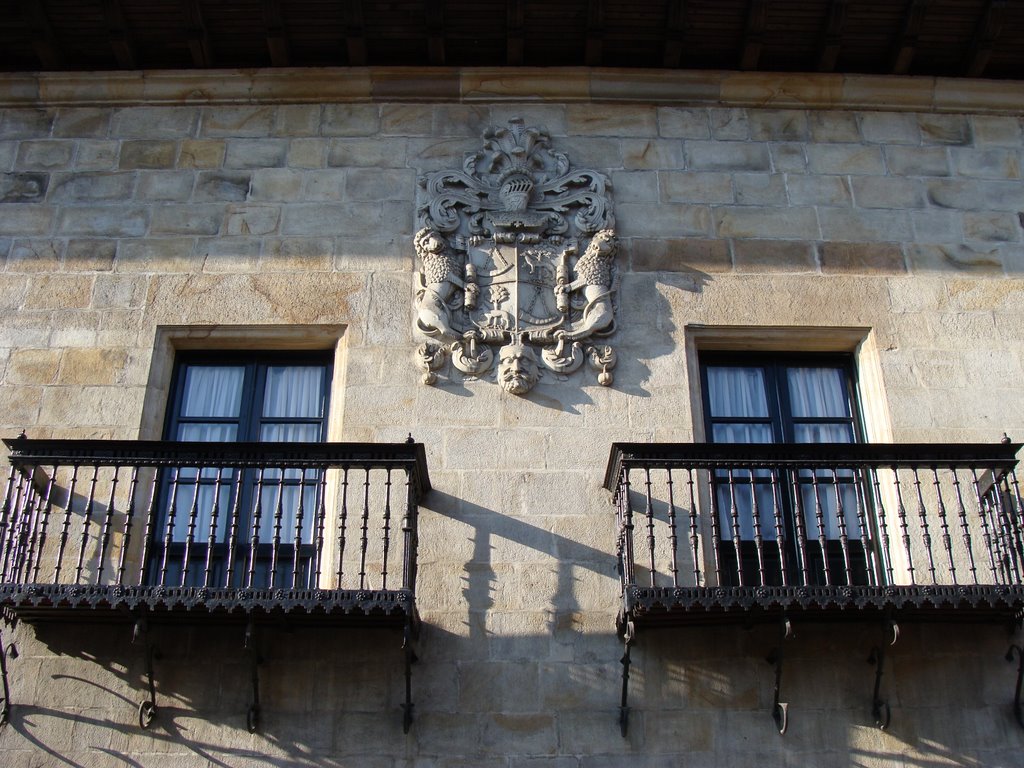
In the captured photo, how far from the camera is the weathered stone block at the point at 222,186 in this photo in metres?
10.5

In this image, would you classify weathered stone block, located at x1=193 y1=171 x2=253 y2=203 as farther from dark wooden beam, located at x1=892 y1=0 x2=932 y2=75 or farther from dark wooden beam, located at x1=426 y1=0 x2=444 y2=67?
dark wooden beam, located at x1=892 y1=0 x2=932 y2=75

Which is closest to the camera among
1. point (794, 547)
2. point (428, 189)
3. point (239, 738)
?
point (239, 738)

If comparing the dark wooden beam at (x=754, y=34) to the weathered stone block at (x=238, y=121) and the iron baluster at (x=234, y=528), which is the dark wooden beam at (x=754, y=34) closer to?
the weathered stone block at (x=238, y=121)

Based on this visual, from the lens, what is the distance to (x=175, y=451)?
8602 mm

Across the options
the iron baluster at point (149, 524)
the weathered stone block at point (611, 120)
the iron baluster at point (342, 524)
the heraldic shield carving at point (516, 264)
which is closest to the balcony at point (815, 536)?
the heraldic shield carving at point (516, 264)

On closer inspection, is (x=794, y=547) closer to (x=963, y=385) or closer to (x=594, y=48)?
(x=963, y=385)

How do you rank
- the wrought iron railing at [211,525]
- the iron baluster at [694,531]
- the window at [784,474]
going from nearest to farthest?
the wrought iron railing at [211,525], the iron baluster at [694,531], the window at [784,474]

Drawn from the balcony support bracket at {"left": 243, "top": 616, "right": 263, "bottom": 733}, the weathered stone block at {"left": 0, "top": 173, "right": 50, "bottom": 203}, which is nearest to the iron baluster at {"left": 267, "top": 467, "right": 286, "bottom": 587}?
the balcony support bracket at {"left": 243, "top": 616, "right": 263, "bottom": 733}

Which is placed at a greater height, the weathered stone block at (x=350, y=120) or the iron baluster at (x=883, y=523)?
the weathered stone block at (x=350, y=120)

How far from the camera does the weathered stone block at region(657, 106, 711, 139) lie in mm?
10812

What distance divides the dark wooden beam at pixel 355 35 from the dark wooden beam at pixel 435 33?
0.48 meters

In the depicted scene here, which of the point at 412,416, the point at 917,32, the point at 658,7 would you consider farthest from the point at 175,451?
the point at 917,32

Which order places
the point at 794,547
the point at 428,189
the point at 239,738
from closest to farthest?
the point at 239,738, the point at 794,547, the point at 428,189

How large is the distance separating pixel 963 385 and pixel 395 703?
4.27 metres
